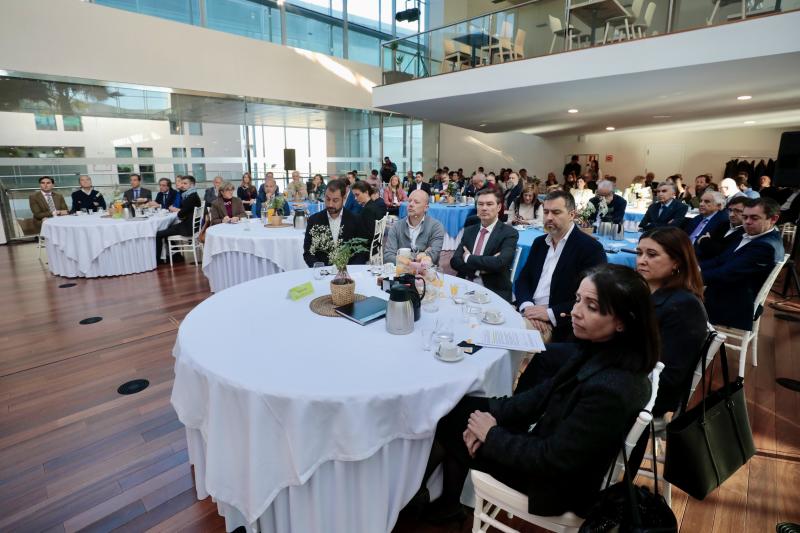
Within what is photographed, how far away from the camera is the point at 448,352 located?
69.7 inches

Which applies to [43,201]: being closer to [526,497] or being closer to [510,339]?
[510,339]

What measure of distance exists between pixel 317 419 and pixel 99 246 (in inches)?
243

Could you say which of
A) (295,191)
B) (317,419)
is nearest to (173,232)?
(295,191)

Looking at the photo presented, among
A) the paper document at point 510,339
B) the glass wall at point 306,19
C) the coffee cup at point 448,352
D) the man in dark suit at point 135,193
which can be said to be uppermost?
the glass wall at point 306,19

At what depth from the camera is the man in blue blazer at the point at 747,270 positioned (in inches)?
122

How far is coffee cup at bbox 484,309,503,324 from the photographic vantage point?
87.5 inches

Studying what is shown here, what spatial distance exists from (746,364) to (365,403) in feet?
12.7

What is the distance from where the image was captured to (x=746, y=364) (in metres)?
3.65

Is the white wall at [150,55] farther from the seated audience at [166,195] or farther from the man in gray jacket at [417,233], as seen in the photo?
the man in gray jacket at [417,233]

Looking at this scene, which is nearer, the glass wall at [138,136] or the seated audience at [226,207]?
the seated audience at [226,207]

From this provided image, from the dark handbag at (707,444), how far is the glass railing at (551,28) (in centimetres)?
594

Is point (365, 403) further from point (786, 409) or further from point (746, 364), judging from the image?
point (746, 364)

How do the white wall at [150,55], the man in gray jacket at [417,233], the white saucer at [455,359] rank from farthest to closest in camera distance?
the white wall at [150,55]
the man in gray jacket at [417,233]
the white saucer at [455,359]

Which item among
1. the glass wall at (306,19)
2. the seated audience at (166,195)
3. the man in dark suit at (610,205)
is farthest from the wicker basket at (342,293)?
the glass wall at (306,19)
